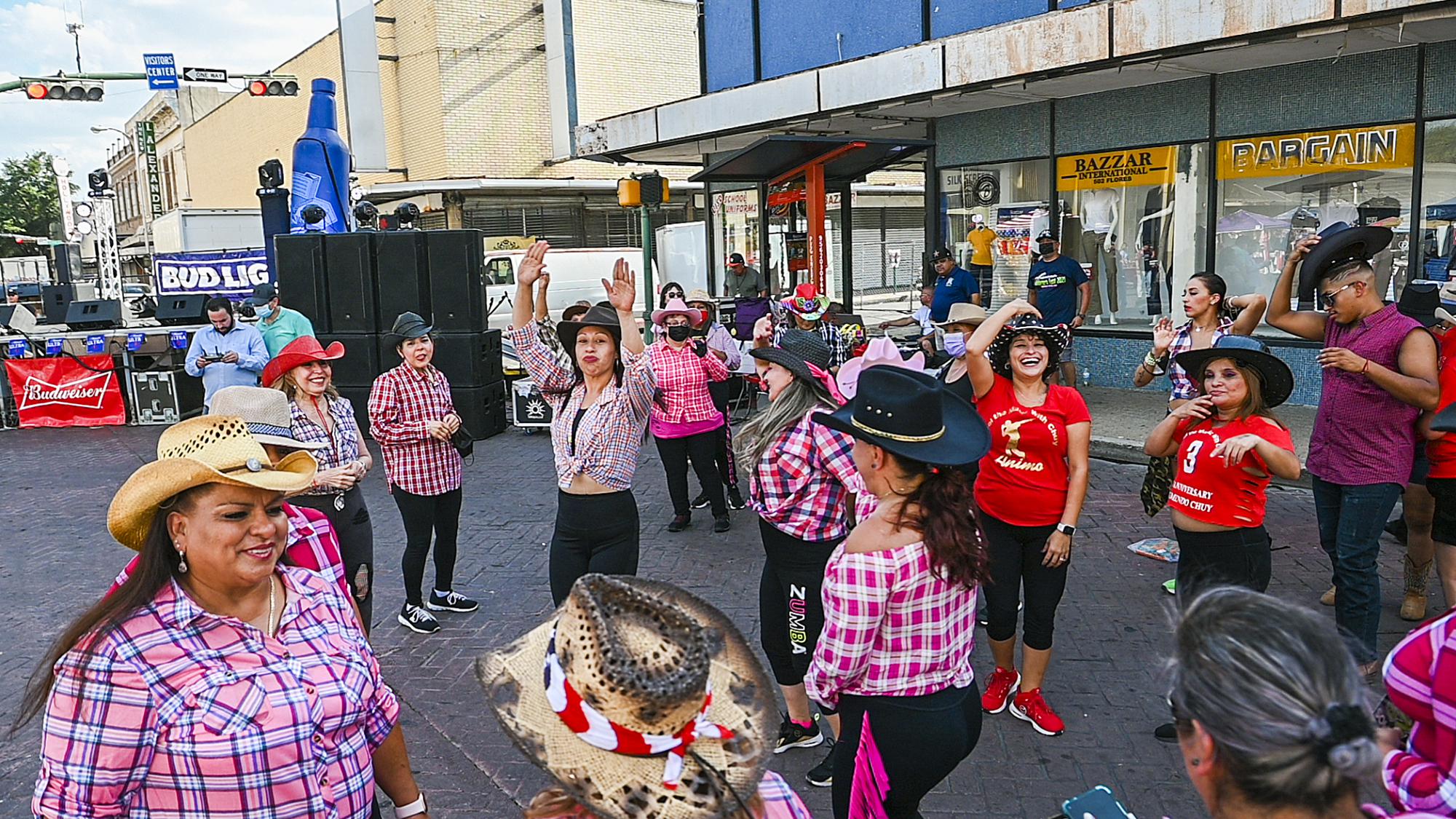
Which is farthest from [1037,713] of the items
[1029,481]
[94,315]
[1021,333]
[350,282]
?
[94,315]

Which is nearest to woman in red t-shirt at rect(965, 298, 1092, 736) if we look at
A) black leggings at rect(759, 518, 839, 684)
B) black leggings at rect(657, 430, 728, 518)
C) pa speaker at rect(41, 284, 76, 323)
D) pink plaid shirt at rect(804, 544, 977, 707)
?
black leggings at rect(759, 518, 839, 684)

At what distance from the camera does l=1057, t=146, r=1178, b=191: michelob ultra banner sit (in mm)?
12086

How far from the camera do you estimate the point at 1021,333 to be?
4551mm

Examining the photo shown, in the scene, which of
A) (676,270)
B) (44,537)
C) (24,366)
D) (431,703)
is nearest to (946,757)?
(431,703)

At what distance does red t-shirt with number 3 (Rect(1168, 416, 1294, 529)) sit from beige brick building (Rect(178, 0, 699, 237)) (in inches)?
1116

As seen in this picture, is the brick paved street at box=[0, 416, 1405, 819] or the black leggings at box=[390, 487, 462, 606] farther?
the black leggings at box=[390, 487, 462, 606]

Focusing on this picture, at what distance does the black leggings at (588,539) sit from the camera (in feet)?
15.9

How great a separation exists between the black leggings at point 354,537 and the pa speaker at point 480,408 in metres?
6.72

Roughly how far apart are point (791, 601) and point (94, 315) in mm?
14455

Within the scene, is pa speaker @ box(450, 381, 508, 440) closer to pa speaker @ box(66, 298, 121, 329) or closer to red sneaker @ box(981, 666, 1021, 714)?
pa speaker @ box(66, 298, 121, 329)

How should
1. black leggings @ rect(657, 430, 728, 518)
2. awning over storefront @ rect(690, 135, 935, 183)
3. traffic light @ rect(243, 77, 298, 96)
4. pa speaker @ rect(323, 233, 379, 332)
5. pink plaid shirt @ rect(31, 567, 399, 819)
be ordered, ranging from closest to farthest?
pink plaid shirt @ rect(31, 567, 399, 819) → black leggings @ rect(657, 430, 728, 518) → pa speaker @ rect(323, 233, 379, 332) → awning over storefront @ rect(690, 135, 935, 183) → traffic light @ rect(243, 77, 298, 96)

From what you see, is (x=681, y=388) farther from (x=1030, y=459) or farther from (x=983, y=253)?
(x=983, y=253)

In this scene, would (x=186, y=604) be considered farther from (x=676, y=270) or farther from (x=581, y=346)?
(x=676, y=270)

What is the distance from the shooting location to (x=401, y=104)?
108 ft
